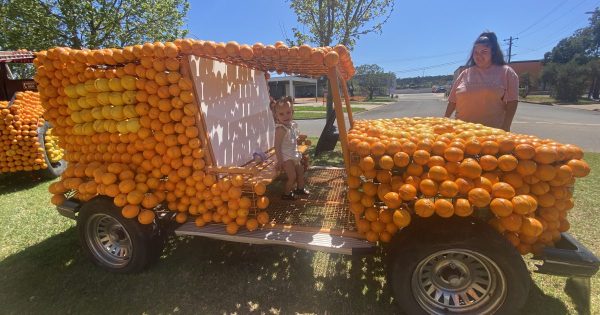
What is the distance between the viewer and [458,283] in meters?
2.54

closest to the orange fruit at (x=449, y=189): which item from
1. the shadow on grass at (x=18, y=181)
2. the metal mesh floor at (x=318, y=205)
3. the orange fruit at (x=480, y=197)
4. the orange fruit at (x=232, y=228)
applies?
the orange fruit at (x=480, y=197)

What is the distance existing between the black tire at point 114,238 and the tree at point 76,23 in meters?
13.7

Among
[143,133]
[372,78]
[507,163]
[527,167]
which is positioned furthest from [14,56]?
[372,78]

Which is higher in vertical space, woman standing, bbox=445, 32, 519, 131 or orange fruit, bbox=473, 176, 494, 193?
woman standing, bbox=445, 32, 519, 131

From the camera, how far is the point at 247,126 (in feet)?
14.3

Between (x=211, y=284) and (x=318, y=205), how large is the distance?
1.51 m

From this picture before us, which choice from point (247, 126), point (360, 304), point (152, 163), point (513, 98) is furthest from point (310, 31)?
point (360, 304)

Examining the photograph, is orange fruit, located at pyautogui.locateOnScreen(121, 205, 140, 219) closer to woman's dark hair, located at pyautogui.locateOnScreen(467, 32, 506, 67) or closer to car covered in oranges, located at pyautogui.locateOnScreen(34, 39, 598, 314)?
car covered in oranges, located at pyautogui.locateOnScreen(34, 39, 598, 314)

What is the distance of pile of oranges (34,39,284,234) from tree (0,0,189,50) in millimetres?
13334

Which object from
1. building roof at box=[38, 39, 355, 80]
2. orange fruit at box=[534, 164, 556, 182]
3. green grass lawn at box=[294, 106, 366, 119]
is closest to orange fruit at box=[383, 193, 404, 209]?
orange fruit at box=[534, 164, 556, 182]

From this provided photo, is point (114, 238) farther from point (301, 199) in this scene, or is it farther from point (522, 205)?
point (522, 205)

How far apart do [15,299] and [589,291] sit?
17.6ft

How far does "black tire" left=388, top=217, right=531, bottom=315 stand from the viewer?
2.25m

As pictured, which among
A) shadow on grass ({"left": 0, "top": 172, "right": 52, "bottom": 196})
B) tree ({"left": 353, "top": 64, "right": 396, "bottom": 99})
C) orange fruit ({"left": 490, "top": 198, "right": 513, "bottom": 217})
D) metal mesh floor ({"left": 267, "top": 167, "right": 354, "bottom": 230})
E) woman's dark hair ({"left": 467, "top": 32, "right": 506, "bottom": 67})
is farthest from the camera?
tree ({"left": 353, "top": 64, "right": 396, "bottom": 99})
